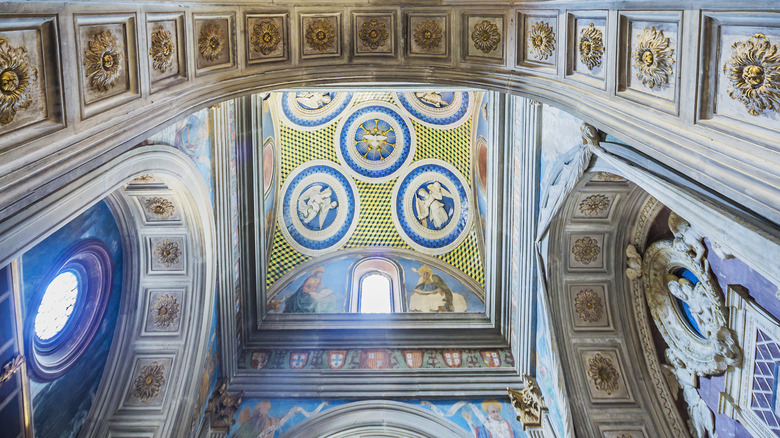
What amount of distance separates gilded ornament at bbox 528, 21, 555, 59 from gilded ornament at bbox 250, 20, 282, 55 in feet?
11.5

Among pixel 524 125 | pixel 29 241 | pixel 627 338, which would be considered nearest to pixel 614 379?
pixel 627 338

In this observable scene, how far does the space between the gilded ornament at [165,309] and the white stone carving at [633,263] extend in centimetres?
866

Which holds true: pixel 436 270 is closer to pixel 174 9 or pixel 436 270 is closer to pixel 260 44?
pixel 260 44

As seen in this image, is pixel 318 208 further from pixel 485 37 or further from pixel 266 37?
pixel 485 37

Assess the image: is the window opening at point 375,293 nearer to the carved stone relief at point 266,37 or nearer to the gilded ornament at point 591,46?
the carved stone relief at point 266,37

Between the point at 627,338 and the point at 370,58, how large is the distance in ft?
22.8

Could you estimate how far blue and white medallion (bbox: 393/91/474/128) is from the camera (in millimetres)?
11555

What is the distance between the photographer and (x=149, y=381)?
25.9ft

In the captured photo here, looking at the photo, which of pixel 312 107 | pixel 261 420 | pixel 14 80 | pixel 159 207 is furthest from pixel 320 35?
pixel 261 420

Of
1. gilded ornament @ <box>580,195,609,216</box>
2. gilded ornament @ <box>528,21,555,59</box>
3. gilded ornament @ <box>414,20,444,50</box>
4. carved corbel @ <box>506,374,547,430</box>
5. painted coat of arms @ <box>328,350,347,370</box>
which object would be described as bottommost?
carved corbel @ <box>506,374,547,430</box>

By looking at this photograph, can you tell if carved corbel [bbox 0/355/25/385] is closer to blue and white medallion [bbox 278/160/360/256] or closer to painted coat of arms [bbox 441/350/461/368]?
blue and white medallion [bbox 278/160/360/256]

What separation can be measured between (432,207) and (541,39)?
7.13 m

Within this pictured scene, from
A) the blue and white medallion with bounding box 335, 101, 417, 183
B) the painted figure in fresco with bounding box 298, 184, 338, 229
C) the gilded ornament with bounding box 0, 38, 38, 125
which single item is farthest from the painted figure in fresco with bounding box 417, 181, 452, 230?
the gilded ornament with bounding box 0, 38, 38, 125

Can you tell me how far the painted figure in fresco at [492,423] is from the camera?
28.3 ft
